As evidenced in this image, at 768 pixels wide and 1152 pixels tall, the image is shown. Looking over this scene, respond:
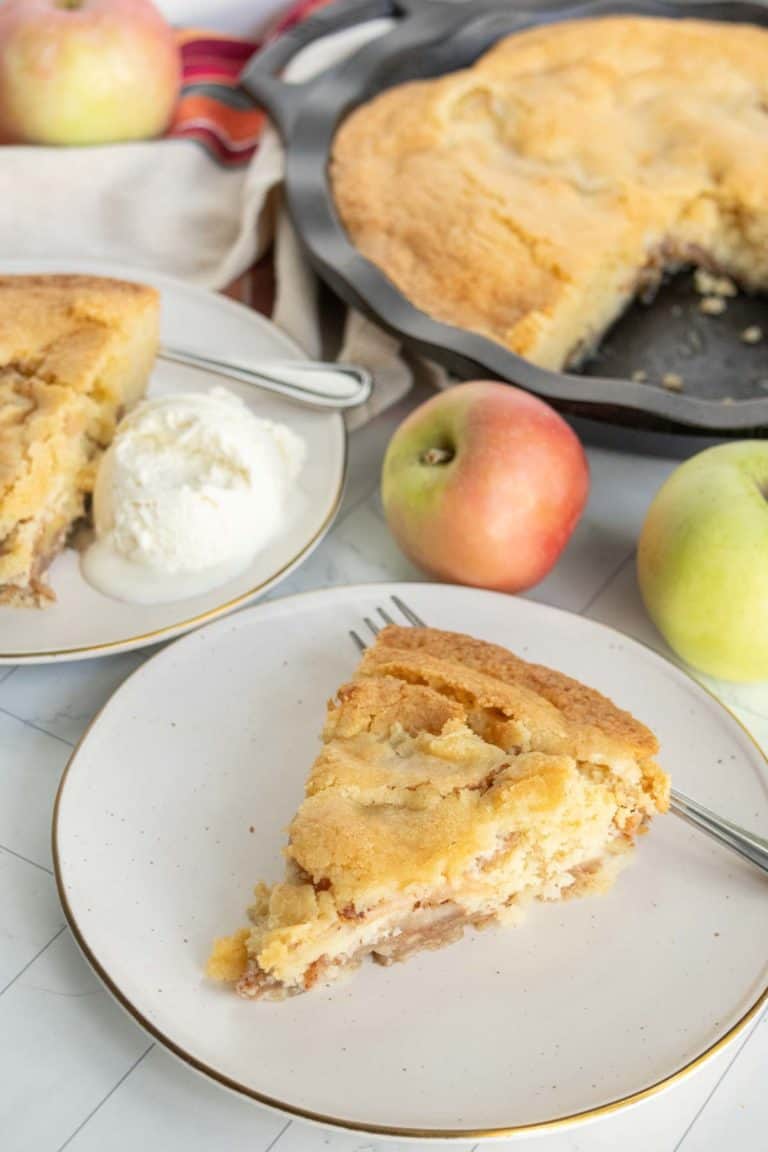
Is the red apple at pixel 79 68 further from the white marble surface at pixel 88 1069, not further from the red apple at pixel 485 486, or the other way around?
the white marble surface at pixel 88 1069

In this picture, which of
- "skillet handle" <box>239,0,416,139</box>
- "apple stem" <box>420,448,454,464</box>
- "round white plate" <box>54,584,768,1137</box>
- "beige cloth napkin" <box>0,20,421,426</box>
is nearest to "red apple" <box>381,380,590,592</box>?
"apple stem" <box>420,448,454,464</box>

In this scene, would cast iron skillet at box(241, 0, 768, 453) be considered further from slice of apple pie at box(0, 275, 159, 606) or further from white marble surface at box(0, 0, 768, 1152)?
white marble surface at box(0, 0, 768, 1152)

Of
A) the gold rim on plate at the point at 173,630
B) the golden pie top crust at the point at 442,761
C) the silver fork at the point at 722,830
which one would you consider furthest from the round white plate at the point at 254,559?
the silver fork at the point at 722,830

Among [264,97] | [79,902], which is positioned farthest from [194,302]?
[79,902]

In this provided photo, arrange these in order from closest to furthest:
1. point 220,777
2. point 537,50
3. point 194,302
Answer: point 220,777 → point 194,302 → point 537,50

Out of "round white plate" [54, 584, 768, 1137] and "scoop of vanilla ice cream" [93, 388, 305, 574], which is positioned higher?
"scoop of vanilla ice cream" [93, 388, 305, 574]

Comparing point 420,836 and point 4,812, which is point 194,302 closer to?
point 4,812
